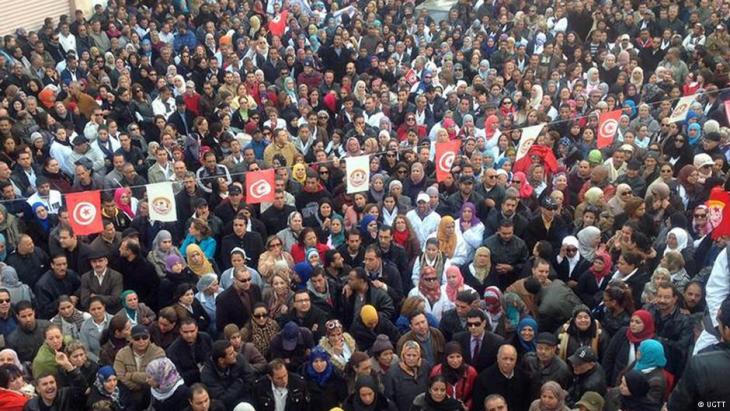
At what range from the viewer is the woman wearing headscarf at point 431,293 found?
721 centimetres

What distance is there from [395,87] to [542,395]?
9.74 metres

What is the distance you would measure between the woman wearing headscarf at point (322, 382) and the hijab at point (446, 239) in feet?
7.75

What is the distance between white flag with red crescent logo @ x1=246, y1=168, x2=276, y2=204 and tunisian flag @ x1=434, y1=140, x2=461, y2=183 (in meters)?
1.91

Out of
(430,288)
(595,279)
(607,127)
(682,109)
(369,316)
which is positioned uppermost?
(369,316)

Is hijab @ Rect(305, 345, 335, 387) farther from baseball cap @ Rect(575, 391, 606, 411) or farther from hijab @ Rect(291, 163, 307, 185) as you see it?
hijab @ Rect(291, 163, 307, 185)

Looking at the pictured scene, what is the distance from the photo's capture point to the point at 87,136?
38.1ft

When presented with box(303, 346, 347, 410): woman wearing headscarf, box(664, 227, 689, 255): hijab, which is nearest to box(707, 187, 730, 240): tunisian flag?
box(664, 227, 689, 255): hijab

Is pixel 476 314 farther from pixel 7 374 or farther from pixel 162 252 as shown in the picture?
pixel 7 374

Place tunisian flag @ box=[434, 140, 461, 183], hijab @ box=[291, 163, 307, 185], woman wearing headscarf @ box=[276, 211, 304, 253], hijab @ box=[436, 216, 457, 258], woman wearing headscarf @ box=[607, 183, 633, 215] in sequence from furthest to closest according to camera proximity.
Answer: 1. hijab @ box=[291, 163, 307, 185]
2. tunisian flag @ box=[434, 140, 461, 183]
3. woman wearing headscarf @ box=[607, 183, 633, 215]
4. woman wearing headscarf @ box=[276, 211, 304, 253]
5. hijab @ box=[436, 216, 457, 258]

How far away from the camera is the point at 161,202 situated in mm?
9172

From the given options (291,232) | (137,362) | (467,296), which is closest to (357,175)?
(291,232)

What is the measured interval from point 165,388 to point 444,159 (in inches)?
195

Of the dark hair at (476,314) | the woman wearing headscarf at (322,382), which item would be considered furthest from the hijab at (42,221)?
the dark hair at (476,314)

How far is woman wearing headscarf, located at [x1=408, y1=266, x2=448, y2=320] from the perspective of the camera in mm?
7207
